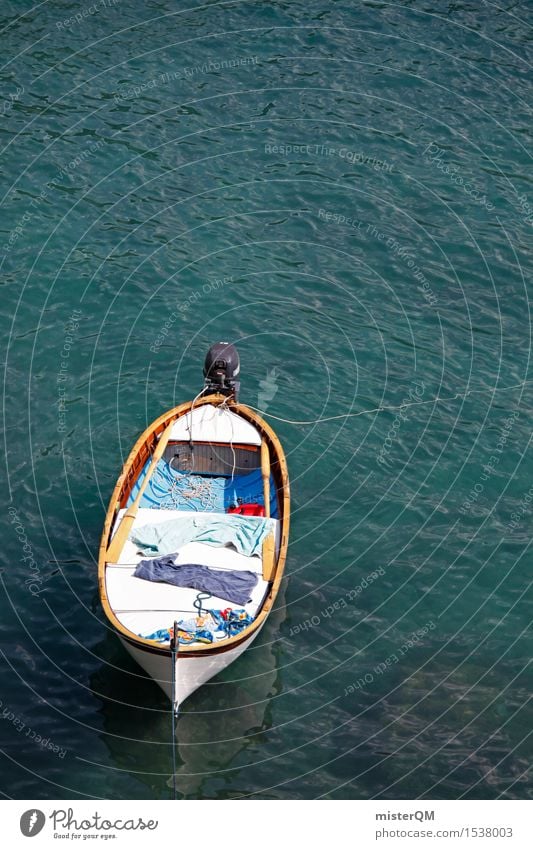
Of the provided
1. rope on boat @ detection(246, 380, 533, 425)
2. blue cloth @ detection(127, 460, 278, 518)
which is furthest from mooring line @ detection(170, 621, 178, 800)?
rope on boat @ detection(246, 380, 533, 425)

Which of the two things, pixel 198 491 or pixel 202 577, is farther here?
pixel 198 491

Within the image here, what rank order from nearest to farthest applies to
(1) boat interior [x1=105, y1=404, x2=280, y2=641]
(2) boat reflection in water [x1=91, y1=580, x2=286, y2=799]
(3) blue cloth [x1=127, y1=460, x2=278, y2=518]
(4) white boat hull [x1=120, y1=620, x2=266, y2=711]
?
(4) white boat hull [x1=120, y1=620, x2=266, y2=711], (2) boat reflection in water [x1=91, y1=580, x2=286, y2=799], (1) boat interior [x1=105, y1=404, x2=280, y2=641], (3) blue cloth [x1=127, y1=460, x2=278, y2=518]

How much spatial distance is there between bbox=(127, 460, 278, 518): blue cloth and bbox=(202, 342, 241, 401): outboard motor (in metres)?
3.19

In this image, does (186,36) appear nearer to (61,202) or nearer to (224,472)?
(61,202)

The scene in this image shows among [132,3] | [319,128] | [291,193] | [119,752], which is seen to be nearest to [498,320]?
[291,193]

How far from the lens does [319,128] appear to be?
50.9 meters

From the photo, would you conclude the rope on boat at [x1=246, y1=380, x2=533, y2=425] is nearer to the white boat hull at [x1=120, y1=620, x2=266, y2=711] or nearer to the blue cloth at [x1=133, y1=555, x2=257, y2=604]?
the blue cloth at [x1=133, y1=555, x2=257, y2=604]

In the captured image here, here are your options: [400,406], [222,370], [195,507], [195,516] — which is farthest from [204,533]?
[400,406]

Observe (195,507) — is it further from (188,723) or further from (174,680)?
(174,680)

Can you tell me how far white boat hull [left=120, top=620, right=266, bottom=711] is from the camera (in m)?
25.8

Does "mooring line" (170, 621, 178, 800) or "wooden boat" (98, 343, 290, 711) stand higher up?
"wooden boat" (98, 343, 290, 711)

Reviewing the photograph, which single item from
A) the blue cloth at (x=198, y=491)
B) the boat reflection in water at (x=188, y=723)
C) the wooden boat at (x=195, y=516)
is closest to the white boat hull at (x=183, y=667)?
the wooden boat at (x=195, y=516)

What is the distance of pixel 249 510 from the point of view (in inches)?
1239

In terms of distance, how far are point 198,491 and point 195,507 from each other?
84 cm
